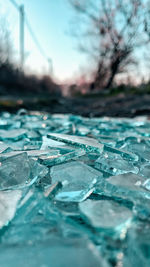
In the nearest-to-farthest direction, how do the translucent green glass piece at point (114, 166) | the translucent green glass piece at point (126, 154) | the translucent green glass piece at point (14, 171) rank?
the translucent green glass piece at point (14, 171) → the translucent green glass piece at point (114, 166) → the translucent green glass piece at point (126, 154)

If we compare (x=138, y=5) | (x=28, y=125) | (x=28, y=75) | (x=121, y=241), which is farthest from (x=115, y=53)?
(x=121, y=241)

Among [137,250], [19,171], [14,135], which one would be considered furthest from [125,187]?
[14,135]

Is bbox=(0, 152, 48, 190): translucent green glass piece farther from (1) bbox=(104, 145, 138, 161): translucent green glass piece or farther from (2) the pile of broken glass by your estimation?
(1) bbox=(104, 145, 138, 161): translucent green glass piece

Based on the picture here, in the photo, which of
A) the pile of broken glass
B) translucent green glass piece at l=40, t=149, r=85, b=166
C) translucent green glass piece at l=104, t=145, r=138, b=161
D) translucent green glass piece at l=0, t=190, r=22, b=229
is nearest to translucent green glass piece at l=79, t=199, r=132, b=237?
the pile of broken glass

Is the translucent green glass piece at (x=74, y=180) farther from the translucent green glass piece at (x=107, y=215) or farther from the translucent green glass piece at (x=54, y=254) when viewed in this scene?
the translucent green glass piece at (x=54, y=254)

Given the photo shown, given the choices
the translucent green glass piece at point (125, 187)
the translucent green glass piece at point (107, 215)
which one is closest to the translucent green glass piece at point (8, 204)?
the translucent green glass piece at point (107, 215)

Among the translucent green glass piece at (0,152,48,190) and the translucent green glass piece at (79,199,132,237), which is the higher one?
the translucent green glass piece at (0,152,48,190)

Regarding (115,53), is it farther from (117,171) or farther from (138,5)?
(117,171)

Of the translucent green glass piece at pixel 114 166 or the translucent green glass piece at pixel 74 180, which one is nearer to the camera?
the translucent green glass piece at pixel 74 180
